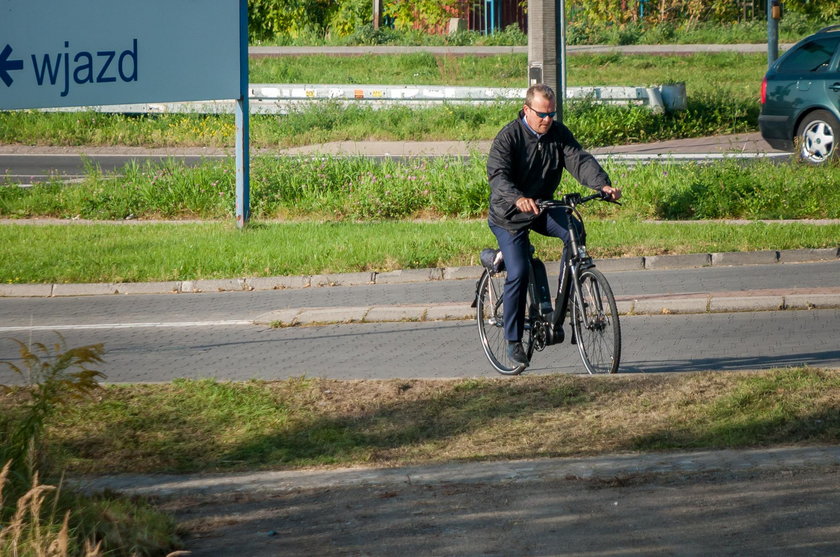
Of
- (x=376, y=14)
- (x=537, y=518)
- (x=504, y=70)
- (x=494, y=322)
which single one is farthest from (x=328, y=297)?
(x=376, y=14)

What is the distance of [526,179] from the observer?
723 cm

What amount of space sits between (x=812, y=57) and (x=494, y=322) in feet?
39.5

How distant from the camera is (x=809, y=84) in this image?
17.5 meters

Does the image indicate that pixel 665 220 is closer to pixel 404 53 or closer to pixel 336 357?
pixel 336 357

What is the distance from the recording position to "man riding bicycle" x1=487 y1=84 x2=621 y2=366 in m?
7.02

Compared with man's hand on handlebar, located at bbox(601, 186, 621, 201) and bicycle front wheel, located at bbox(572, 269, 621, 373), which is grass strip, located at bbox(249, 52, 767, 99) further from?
man's hand on handlebar, located at bbox(601, 186, 621, 201)

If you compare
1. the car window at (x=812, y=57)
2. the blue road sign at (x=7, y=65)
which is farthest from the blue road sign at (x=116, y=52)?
the car window at (x=812, y=57)

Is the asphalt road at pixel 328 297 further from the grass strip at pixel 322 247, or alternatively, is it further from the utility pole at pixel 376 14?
the utility pole at pixel 376 14

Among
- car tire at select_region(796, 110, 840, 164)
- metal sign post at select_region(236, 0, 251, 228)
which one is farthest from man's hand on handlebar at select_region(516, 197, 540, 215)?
car tire at select_region(796, 110, 840, 164)

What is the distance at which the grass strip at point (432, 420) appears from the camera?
571 cm

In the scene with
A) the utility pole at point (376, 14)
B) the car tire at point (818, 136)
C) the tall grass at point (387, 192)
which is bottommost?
the tall grass at point (387, 192)

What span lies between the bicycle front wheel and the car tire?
1057cm

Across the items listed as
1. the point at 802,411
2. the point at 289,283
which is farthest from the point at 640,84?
the point at 802,411

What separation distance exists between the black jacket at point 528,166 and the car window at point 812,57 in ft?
39.1
